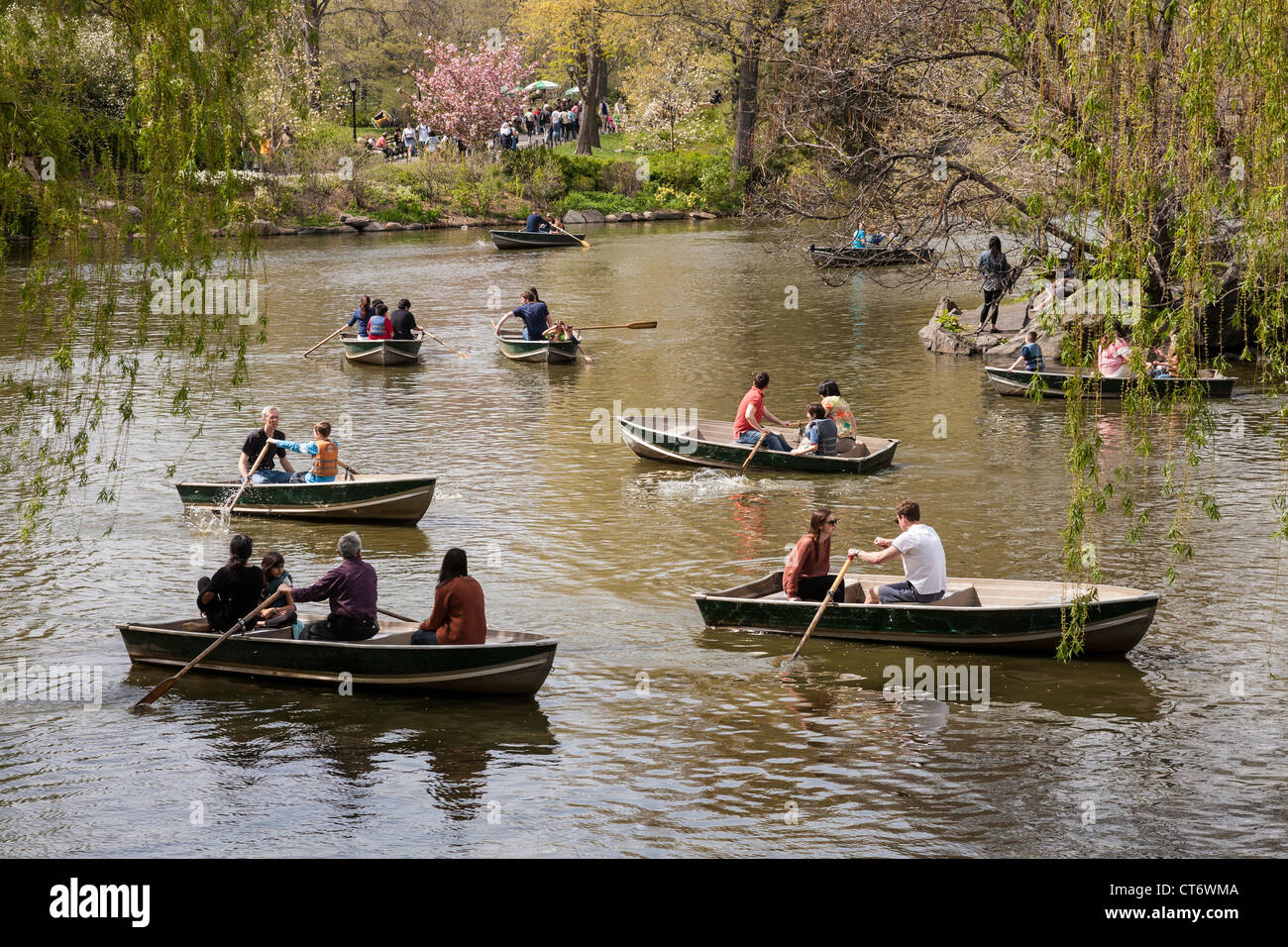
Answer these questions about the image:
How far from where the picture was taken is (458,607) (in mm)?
11656

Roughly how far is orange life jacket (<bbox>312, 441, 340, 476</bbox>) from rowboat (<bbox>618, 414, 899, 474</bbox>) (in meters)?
4.75

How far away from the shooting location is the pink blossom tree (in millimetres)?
64375

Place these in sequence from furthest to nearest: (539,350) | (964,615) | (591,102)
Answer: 1. (591,102)
2. (539,350)
3. (964,615)

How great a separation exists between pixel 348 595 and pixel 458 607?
3.76 ft

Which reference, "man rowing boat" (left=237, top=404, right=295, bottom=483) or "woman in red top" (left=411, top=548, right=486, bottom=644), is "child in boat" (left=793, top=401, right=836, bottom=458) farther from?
"woman in red top" (left=411, top=548, right=486, bottom=644)

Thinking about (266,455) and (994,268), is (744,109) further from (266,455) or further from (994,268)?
(266,455)

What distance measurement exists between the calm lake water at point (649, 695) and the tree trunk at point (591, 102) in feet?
149

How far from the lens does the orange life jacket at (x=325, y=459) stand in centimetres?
1742

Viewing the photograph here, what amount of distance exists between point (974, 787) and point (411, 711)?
4763 mm

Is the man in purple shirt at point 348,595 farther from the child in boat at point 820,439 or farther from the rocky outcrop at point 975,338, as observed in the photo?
the rocky outcrop at point 975,338

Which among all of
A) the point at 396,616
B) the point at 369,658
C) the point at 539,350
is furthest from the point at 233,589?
the point at 539,350

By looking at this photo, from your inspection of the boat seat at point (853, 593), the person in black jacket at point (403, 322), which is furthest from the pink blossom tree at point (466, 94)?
the boat seat at point (853, 593)
